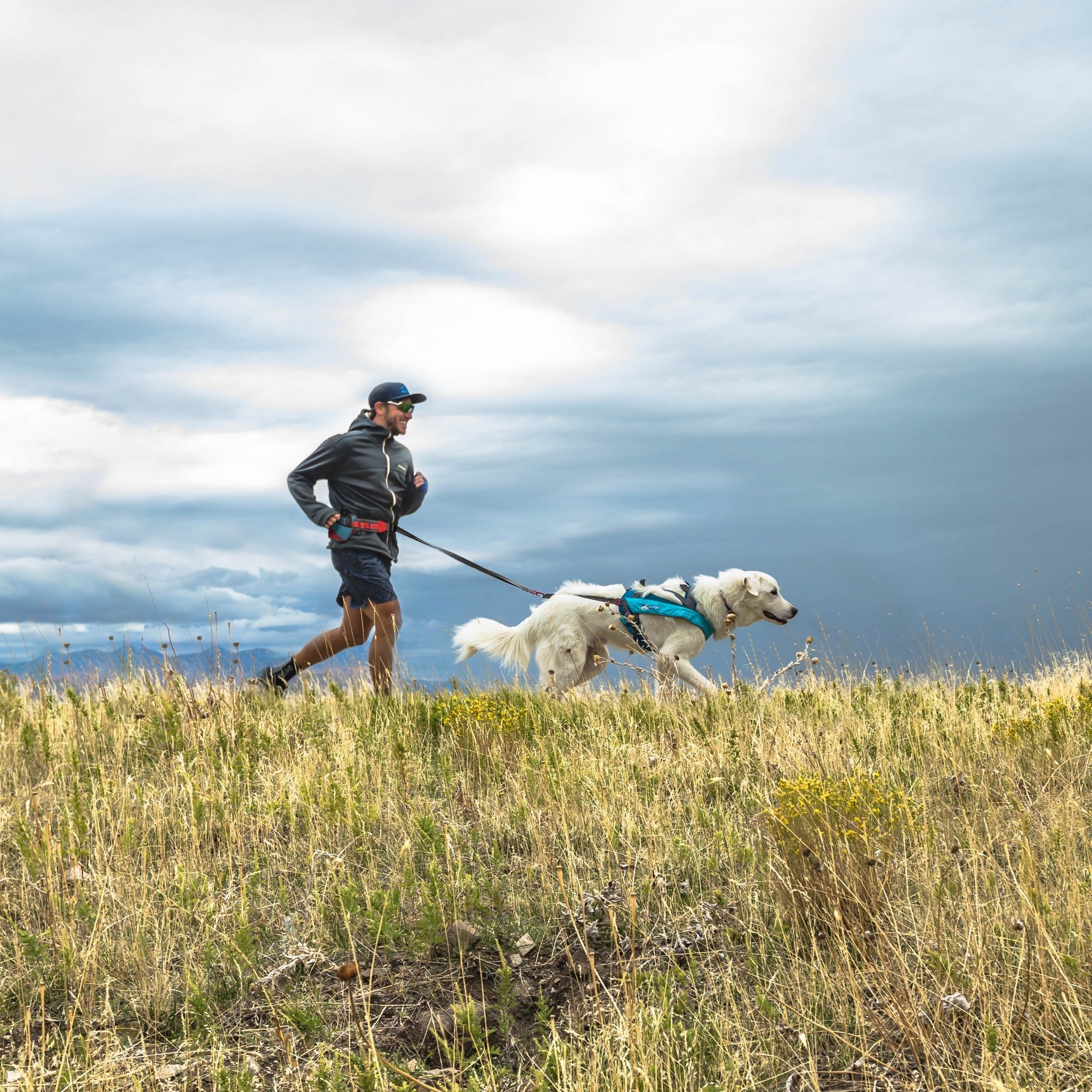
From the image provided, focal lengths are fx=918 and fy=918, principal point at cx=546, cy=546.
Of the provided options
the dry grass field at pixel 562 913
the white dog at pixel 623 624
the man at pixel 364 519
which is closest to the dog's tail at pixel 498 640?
the white dog at pixel 623 624

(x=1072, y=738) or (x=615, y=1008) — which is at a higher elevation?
(x=1072, y=738)

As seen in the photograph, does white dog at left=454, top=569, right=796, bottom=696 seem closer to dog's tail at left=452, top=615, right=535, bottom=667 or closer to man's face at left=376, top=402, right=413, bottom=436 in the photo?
dog's tail at left=452, top=615, right=535, bottom=667

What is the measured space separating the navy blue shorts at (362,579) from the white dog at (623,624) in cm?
170

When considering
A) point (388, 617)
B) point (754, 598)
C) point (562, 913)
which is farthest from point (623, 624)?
point (562, 913)

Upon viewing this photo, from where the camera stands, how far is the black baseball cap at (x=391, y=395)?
841cm

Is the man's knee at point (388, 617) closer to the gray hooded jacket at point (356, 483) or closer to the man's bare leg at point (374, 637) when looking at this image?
the man's bare leg at point (374, 637)

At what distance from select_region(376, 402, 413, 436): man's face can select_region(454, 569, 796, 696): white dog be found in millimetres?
2245

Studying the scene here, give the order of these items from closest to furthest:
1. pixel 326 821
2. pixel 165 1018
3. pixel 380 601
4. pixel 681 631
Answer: pixel 165 1018 → pixel 326 821 → pixel 380 601 → pixel 681 631

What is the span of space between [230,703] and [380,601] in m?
1.94

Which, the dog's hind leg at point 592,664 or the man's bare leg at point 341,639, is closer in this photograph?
the man's bare leg at point 341,639

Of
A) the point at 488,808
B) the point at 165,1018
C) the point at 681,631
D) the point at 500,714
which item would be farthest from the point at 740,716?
the point at 165,1018

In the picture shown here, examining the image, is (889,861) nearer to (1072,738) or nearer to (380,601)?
(1072,738)

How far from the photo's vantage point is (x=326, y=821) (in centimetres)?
410

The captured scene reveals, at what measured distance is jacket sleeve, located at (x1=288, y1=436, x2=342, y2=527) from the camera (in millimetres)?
8125
